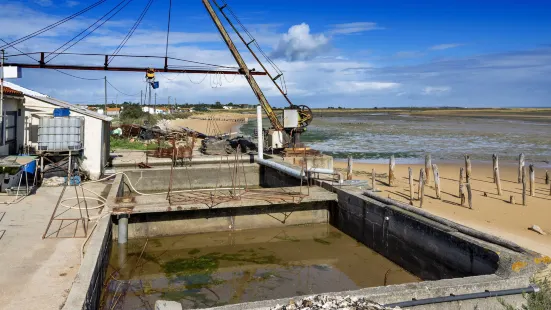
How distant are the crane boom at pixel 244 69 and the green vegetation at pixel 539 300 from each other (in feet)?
50.4

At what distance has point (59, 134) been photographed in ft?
50.9

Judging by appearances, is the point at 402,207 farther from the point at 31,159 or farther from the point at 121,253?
the point at 31,159

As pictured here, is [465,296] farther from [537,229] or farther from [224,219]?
[224,219]

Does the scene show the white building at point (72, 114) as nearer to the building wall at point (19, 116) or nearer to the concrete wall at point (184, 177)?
the building wall at point (19, 116)

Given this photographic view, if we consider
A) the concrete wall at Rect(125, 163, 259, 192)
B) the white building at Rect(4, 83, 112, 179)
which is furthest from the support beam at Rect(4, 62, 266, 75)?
the concrete wall at Rect(125, 163, 259, 192)

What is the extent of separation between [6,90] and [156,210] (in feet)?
25.9

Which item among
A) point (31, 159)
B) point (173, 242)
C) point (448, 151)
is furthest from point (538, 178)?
point (31, 159)

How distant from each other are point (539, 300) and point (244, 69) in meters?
17.8

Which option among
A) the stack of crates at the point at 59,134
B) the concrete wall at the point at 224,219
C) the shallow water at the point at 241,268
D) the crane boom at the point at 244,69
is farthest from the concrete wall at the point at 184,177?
the shallow water at the point at 241,268

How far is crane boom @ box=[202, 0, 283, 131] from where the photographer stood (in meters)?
21.9

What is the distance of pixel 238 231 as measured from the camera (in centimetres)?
1345

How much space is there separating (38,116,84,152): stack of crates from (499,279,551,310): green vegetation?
13.4m

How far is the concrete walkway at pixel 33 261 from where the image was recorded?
667 cm

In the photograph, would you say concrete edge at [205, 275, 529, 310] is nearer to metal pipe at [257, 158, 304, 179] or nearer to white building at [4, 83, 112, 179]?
metal pipe at [257, 158, 304, 179]
